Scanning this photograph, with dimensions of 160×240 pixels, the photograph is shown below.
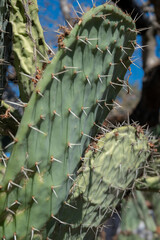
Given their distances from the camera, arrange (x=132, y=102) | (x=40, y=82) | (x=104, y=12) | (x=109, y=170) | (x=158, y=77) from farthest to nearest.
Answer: (x=132, y=102)
(x=158, y=77)
(x=109, y=170)
(x=104, y=12)
(x=40, y=82)

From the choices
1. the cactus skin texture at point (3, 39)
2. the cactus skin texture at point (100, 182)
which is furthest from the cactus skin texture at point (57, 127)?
the cactus skin texture at point (3, 39)

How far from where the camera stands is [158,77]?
4043 mm

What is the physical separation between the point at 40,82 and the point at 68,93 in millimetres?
120

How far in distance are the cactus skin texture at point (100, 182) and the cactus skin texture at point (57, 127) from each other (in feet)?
0.44

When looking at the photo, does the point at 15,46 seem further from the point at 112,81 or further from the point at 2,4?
the point at 112,81

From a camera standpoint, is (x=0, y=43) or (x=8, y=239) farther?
(x=0, y=43)

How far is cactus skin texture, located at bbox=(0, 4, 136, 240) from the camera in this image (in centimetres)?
120

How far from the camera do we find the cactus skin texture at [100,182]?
151 cm

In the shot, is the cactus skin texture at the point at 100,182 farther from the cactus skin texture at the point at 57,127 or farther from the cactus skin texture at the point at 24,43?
the cactus skin texture at the point at 24,43

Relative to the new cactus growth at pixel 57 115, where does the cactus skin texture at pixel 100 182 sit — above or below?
below

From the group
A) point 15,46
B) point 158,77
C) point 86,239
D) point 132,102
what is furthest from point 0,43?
point 132,102

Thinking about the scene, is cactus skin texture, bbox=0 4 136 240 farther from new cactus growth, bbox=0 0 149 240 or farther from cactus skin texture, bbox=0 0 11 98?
cactus skin texture, bbox=0 0 11 98

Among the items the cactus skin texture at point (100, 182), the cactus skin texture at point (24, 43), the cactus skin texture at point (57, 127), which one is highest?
the cactus skin texture at point (24, 43)

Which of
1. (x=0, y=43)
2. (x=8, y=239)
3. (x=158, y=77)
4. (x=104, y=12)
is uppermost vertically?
(x=0, y=43)
